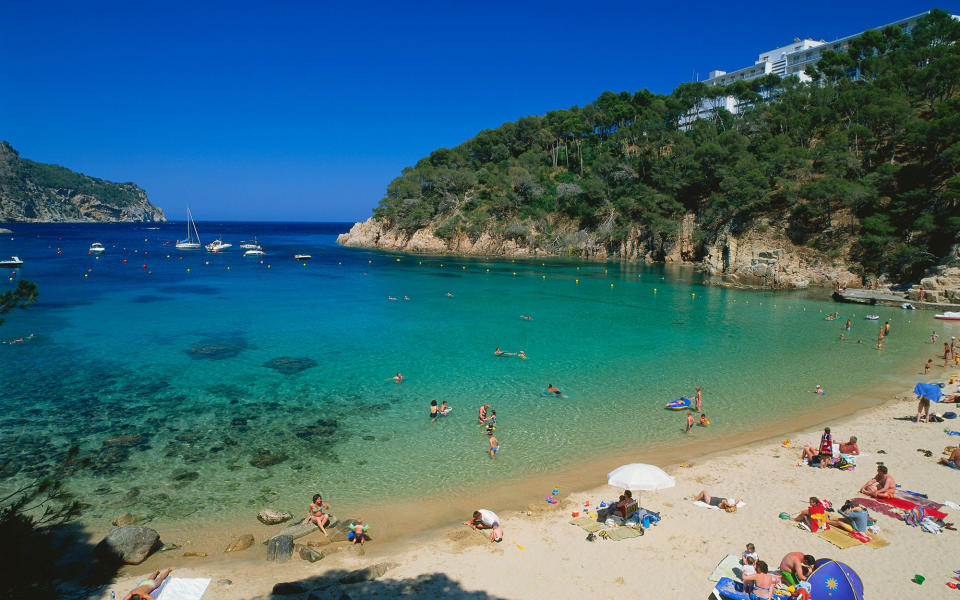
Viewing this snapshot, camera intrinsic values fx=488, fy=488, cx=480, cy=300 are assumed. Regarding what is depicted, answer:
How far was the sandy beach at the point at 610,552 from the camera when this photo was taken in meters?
8.26

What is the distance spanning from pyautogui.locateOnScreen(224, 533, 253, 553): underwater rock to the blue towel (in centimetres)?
872

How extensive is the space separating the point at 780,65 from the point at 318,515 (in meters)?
126

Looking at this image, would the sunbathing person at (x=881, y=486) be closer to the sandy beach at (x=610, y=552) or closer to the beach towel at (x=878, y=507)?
the beach towel at (x=878, y=507)

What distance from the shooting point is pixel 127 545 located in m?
9.22

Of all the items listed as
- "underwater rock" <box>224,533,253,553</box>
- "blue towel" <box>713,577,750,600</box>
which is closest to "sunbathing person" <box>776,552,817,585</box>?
"blue towel" <box>713,577,750,600</box>

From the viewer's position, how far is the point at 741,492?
1132 cm

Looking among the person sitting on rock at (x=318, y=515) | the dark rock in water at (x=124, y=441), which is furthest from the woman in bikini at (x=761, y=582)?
the dark rock in water at (x=124, y=441)

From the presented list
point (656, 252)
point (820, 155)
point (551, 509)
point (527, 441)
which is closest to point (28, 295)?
point (551, 509)

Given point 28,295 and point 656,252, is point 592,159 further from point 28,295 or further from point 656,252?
point 28,295

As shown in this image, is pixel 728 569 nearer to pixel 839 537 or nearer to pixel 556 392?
pixel 839 537

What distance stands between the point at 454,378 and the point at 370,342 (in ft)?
26.4

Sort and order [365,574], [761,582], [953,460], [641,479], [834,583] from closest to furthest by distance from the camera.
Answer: [834,583] < [761,582] < [365,574] < [641,479] < [953,460]

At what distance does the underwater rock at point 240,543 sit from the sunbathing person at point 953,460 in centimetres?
1657

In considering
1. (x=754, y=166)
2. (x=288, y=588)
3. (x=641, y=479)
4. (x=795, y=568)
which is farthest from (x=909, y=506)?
(x=754, y=166)
